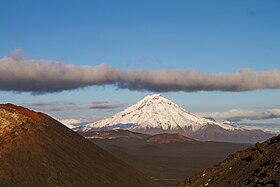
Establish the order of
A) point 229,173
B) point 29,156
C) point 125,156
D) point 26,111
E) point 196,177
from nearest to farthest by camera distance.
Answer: point 229,173 → point 196,177 → point 29,156 → point 26,111 → point 125,156

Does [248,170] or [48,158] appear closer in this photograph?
[248,170]

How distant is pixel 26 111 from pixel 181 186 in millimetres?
31385

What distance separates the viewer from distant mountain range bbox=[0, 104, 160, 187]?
4500 centimetres

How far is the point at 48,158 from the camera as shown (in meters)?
48.4

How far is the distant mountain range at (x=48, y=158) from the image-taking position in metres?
45.0

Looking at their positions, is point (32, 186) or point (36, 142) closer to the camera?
point (32, 186)

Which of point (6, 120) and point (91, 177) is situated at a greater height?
point (6, 120)

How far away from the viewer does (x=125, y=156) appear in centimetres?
13225

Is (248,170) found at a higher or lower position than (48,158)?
higher

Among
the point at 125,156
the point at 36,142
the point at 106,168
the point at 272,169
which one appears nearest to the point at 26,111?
the point at 36,142

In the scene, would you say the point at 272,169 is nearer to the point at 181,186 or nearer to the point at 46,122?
the point at 181,186

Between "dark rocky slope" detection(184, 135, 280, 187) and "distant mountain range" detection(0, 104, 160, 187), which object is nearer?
"dark rocky slope" detection(184, 135, 280, 187)

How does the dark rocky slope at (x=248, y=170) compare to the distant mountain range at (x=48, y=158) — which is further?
the distant mountain range at (x=48, y=158)

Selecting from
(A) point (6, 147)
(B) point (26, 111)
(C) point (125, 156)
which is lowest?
(C) point (125, 156)
